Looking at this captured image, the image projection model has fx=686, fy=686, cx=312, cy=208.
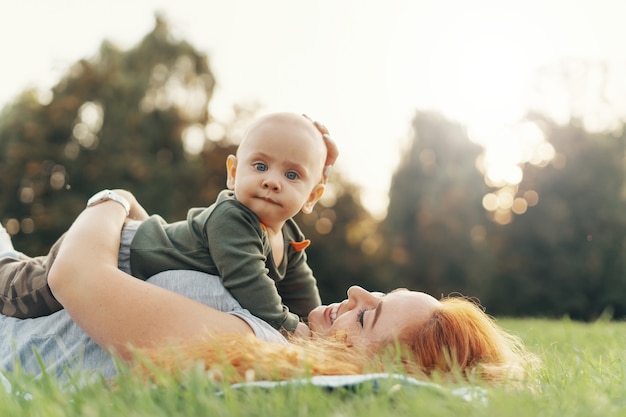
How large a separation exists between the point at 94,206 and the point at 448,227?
2039 cm

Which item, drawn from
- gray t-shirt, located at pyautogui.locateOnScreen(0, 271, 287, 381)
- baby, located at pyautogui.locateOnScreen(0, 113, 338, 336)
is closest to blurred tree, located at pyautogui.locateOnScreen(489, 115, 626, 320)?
baby, located at pyautogui.locateOnScreen(0, 113, 338, 336)

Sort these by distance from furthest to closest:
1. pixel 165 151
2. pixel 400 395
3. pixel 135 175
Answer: pixel 165 151 < pixel 135 175 < pixel 400 395

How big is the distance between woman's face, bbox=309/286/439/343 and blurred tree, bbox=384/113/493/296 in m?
19.8

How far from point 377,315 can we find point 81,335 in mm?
1253

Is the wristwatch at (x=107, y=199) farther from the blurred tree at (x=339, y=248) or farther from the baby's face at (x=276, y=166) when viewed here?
the blurred tree at (x=339, y=248)

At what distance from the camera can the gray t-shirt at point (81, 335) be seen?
→ 279cm

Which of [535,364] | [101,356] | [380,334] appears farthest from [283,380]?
[535,364]

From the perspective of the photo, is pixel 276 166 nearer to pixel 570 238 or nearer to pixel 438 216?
pixel 438 216

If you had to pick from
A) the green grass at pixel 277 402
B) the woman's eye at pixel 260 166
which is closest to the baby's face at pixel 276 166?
the woman's eye at pixel 260 166

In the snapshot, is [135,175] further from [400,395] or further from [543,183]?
[400,395]

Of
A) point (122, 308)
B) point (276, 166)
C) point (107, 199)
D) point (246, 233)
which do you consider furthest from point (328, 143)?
point (122, 308)

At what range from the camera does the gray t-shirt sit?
9.15 feet

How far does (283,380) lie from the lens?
2148 mm

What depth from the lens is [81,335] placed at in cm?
290
